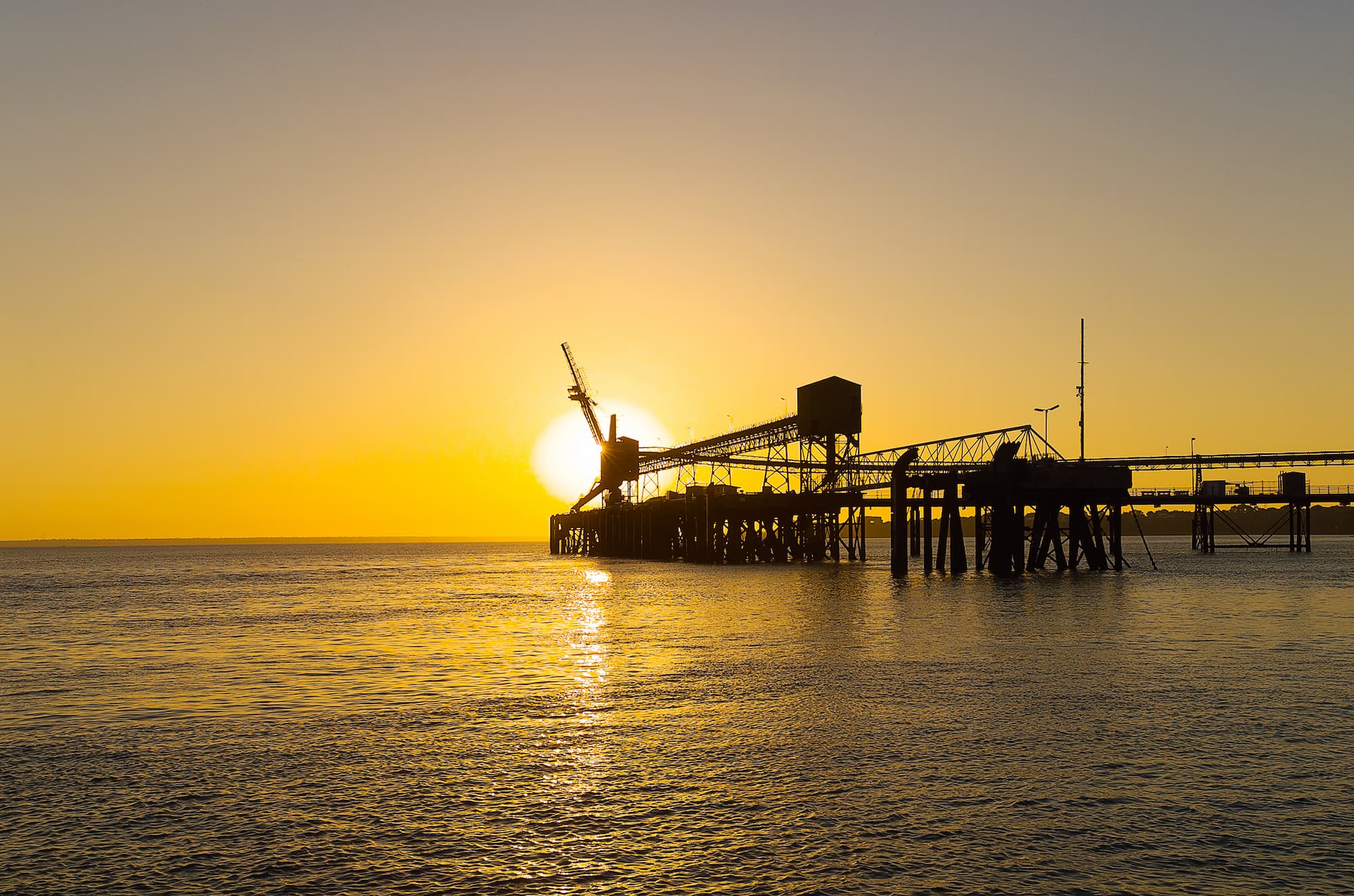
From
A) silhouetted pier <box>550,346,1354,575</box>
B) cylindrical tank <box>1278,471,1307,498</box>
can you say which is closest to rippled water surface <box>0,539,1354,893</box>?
silhouetted pier <box>550,346,1354,575</box>

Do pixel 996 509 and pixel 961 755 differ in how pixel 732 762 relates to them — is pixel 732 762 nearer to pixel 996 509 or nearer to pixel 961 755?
pixel 961 755

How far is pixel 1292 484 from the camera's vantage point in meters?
122

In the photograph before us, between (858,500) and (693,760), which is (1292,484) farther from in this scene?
(693,760)

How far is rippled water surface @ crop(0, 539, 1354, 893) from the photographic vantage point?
38.3 ft

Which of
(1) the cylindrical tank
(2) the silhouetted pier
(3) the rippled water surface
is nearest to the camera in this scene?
(3) the rippled water surface

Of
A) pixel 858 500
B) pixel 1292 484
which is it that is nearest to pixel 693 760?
pixel 858 500

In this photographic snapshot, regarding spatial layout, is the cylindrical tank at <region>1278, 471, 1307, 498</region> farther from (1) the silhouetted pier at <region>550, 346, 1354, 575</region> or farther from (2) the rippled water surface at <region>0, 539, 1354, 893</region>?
(2) the rippled water surface at <region>0, 539, 1354, 893</region>

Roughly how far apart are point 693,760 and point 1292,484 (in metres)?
127

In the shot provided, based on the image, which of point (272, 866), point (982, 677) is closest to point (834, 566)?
point (982, 677)

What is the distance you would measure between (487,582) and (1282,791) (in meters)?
77.1

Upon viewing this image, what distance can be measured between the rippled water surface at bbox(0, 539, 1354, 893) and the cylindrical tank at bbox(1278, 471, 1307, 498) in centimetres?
9492

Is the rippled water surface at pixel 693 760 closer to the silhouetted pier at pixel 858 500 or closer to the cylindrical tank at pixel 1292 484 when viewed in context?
the silhouetted pier at pixel 858 500

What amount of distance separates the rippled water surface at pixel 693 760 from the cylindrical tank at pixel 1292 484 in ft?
311

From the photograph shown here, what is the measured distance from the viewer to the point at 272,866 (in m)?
11.8
